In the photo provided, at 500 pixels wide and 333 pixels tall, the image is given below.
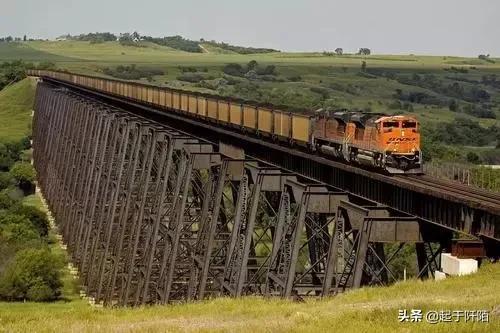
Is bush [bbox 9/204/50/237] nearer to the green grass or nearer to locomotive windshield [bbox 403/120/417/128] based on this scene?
locomotive windshield [bbox 403/120/417/128]

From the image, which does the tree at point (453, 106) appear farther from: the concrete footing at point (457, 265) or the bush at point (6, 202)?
the concrete footing at point (457, 265)

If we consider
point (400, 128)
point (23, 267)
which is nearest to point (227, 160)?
point (400, 128)

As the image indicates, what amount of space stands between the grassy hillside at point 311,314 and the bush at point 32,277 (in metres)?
34.2

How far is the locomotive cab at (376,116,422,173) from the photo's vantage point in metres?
27.6

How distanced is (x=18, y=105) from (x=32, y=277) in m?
97.9

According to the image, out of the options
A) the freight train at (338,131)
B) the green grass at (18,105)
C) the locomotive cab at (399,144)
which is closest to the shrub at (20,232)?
the freight train at (338,131)

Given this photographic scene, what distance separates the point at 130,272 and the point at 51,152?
44519 mm

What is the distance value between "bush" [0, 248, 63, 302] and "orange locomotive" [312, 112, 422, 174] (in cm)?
2813

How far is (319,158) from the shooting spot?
28719 mm

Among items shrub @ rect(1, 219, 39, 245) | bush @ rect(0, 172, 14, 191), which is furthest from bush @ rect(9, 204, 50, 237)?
bush @ rect(0, 172, 14, 191)

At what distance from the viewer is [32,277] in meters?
56.0

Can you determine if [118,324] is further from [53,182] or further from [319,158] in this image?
[53,182]

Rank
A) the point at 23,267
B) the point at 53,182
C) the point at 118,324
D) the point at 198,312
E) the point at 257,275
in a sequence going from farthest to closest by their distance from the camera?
the point at 53,182
the point at 23,267
the point at 257,275
the point at 198,312
the point at 118,324

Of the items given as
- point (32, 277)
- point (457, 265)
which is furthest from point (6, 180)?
point (457, 265)
